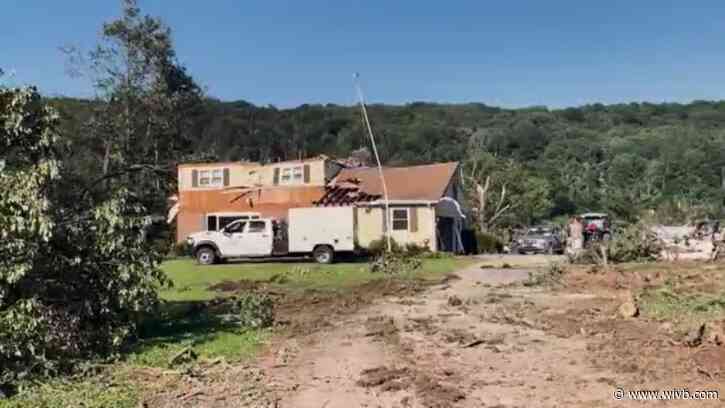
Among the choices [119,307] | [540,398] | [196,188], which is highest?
[196,188]

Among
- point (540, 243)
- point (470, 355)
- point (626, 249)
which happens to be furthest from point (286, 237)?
point (470, 355)

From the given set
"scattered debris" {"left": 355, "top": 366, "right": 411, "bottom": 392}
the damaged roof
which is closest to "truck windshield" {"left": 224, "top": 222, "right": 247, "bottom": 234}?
the damaged roof

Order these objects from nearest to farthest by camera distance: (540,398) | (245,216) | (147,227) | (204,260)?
(540,398) → (147,227) → (204,260) → (245,216)

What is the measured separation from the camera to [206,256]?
25.9m

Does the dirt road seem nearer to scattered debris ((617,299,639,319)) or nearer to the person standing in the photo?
scattered debris ((617,299,639,319))

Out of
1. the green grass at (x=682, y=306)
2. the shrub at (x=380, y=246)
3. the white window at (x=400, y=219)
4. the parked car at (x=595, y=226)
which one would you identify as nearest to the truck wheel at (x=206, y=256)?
the shrub at (x=380, y=246)

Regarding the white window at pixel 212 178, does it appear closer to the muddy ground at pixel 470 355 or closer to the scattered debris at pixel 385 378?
the muddy ground at pixel 470 355

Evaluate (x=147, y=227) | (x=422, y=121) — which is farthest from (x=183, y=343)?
(x=422, y=121)

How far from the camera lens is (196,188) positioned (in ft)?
111

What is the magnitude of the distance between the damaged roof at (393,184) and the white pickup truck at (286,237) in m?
3.30

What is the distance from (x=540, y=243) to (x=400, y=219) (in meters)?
6.42

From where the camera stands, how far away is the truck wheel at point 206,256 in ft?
84.8

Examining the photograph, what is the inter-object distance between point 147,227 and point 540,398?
5752 millimetres

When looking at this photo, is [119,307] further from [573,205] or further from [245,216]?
[573,205]
